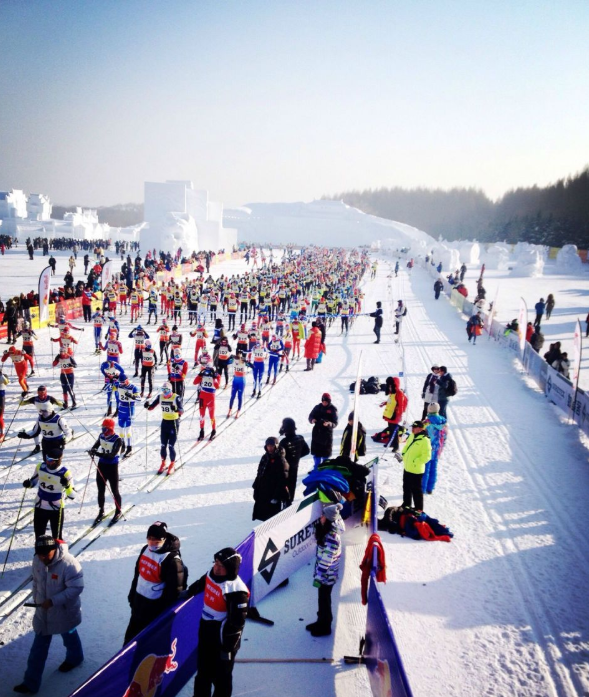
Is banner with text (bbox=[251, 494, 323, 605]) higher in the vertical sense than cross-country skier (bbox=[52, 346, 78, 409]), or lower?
lower

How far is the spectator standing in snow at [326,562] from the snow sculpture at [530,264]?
151 feet

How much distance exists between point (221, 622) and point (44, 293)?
15.5 m

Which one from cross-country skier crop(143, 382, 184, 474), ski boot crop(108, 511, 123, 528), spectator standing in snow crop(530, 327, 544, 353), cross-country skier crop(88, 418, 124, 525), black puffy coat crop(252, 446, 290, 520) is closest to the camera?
black puffy coat crop(252, 446, 290, 520)

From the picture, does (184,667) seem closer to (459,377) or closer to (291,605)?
(291,605)

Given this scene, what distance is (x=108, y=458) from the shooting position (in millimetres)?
5844

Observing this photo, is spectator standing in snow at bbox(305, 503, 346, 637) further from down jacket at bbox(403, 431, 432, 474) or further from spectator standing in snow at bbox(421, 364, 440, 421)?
spectator standing in snow at bbox(421, 364, 440, 421)

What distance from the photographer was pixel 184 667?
377 cm

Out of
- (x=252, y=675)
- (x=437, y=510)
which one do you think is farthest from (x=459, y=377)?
(x=252, y=675)

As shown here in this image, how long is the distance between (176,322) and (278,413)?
11.3m

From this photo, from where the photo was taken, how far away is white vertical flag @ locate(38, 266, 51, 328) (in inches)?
612

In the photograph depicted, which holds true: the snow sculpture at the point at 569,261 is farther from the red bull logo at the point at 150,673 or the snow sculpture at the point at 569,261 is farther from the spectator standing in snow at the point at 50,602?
the spectator standing in snow at the point at 50,602

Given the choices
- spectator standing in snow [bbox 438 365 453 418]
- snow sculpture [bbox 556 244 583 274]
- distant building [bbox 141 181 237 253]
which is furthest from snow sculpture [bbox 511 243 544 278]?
spectator standing in snow [bbox 438 365 453 418]

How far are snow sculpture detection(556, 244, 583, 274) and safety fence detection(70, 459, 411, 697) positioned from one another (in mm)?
50620

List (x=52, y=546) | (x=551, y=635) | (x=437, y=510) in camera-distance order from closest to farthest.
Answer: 1. (x=52, y=546)
2. (x=551, y=635)
3. (x=437, y=510)
